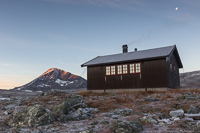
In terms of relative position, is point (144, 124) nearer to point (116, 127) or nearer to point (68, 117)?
point (116, 127)

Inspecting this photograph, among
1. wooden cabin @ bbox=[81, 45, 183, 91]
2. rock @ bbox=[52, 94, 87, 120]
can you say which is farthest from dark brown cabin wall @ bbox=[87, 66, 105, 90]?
rock @ bbox=[52, 94, 87, 120]

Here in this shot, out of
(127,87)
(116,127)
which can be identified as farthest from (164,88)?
(116,127)

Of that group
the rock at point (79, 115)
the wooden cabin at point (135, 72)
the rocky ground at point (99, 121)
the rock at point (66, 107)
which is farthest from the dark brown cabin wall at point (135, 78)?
the rock at point (79, 115)

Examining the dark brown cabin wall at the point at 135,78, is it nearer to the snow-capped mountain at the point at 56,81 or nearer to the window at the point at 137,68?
the window at the point at 137,68

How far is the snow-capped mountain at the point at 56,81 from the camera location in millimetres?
92562

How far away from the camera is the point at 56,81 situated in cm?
10169

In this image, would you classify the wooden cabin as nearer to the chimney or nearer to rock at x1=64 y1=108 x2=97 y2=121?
the chimney

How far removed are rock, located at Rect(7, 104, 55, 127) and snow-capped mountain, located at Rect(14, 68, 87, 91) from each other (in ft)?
267

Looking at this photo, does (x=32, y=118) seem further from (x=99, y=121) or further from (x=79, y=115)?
(x=99, y=121)

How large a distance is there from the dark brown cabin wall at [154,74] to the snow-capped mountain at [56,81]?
236 feet

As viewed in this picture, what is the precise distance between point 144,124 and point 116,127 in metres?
1.47

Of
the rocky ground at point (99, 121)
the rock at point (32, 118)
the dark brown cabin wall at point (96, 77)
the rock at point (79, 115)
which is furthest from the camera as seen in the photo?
the dark brown cabin wall at point (96, 77)

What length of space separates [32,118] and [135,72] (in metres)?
16.0

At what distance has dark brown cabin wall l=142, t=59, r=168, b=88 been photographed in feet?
68.8
